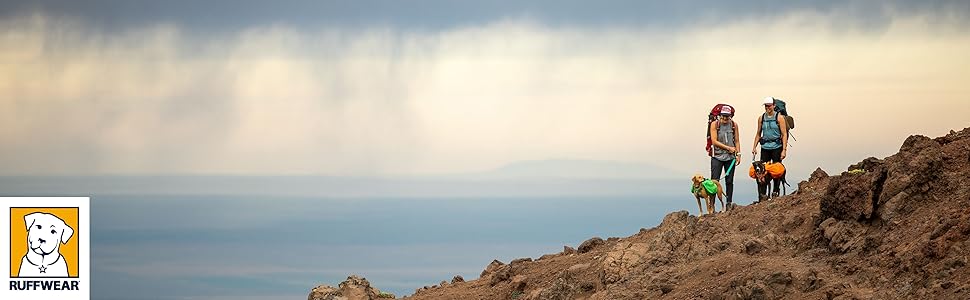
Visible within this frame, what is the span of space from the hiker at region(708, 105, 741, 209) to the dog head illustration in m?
11.2

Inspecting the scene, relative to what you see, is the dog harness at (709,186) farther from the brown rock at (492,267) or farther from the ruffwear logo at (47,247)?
the ruffwear logo at (47,247)

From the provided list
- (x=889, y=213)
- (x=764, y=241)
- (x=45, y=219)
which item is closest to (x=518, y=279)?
(x=764, y=241)

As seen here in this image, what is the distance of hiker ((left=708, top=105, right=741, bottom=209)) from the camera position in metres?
22.8

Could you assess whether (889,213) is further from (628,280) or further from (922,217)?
(628,280)

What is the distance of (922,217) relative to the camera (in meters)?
16.4

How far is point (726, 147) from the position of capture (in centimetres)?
2275

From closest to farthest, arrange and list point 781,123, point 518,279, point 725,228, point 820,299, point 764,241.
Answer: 1. point 820,299
2. point 764,241
3. point 725,228
4. point 518,279
5. point 781,123

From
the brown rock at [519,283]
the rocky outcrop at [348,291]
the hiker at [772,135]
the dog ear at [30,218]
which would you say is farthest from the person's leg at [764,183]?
the dog ear at [30,218]

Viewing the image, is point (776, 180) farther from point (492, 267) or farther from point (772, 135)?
point (492, 267)

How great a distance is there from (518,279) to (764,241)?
4535 millimetres

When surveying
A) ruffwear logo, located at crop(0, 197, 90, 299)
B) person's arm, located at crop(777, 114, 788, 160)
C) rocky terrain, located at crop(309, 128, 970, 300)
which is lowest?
rocky terrain, located at crop(309, 128, 970, 300)

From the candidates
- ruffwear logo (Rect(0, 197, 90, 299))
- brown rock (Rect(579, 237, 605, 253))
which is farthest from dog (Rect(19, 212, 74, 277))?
brown rock (Rect(579, 237, 605, 253))

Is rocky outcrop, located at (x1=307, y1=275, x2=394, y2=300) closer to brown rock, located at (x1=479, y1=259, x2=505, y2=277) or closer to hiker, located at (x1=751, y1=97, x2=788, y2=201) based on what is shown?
brown rock, located at (x1=479, y1=259, x2=505, y2=277)

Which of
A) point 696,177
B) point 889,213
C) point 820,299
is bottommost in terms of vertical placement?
point 820,299
